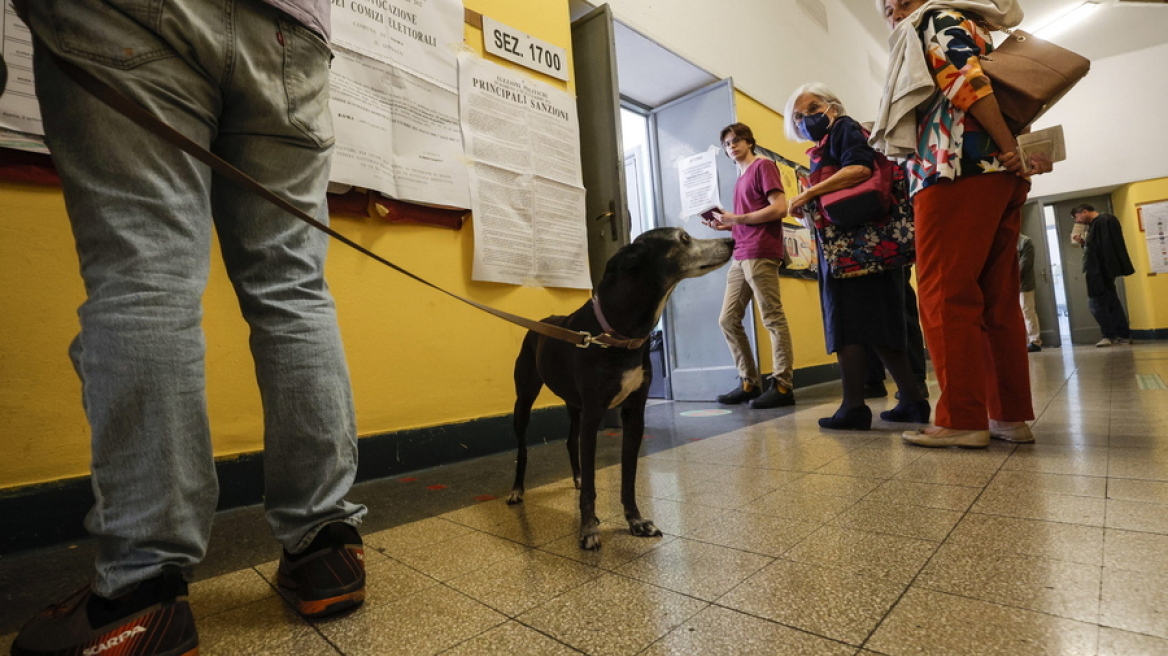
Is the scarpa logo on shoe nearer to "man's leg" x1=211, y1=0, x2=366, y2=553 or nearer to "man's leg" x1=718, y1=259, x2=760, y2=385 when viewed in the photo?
"man's leg" x1=211, y1=0, x2=366, y2=553

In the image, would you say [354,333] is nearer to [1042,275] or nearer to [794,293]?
[794,293]

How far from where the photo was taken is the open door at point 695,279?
14.5 feet

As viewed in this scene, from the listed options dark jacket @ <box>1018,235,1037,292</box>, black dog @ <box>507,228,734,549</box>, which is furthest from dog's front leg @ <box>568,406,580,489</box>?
dark jacket @ <box>1018,235,1037,292</box>

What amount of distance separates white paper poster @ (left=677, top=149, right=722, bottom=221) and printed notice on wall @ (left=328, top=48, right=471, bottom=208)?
8.15ft

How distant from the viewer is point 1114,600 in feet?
2.85

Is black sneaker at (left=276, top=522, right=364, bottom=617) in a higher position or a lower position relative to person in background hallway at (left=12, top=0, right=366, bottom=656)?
lower

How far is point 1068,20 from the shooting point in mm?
7949

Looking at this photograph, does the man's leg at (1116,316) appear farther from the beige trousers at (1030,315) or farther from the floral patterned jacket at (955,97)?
the floral patterned jacket at (955,97)

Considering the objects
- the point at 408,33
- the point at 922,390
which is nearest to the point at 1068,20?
the point at 922,390

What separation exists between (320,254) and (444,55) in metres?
1.84

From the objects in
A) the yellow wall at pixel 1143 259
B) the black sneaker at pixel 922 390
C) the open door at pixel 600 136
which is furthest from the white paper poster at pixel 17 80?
the yellow wall at pixel 1143 259

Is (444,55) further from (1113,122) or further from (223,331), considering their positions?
(1113,122)

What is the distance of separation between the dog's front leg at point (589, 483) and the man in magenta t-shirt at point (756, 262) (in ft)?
8.37

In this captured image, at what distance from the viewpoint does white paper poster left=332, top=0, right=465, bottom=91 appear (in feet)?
7.25
